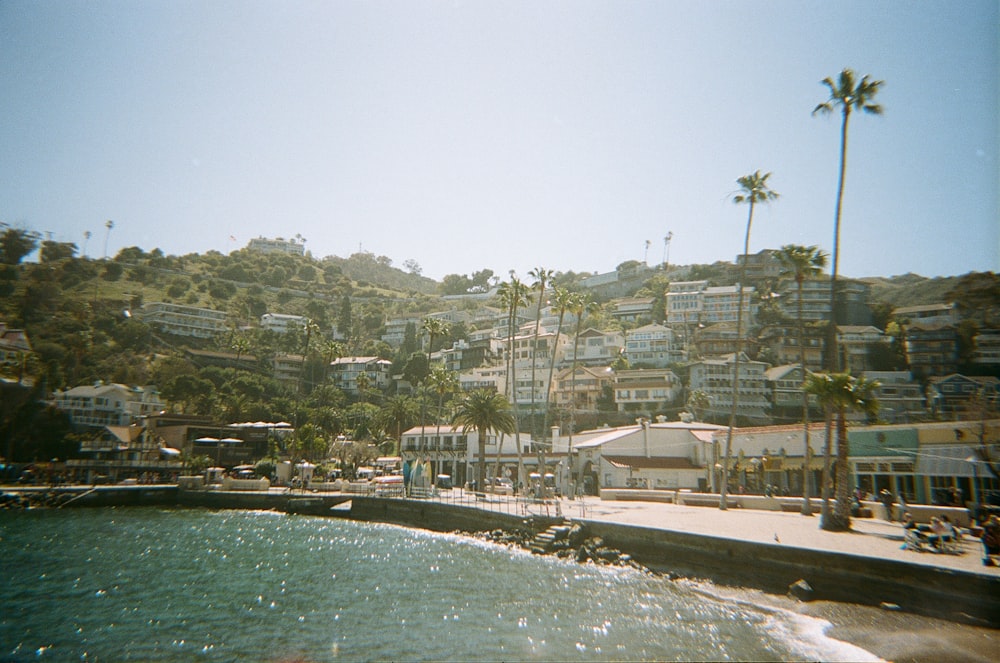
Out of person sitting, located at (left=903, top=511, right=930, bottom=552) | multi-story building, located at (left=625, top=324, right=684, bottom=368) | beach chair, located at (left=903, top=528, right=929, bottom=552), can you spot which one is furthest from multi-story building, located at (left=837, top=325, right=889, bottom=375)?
beach chair, located at (left=903, top=528, right=929, bottom=552)

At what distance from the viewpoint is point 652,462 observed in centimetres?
5053

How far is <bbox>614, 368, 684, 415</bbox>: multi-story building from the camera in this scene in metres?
94.1

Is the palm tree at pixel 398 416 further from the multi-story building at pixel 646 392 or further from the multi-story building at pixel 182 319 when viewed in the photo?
the multi-story building at pixel 182 319

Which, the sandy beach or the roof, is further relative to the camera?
the roof

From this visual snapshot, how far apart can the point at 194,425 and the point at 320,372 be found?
45.9m

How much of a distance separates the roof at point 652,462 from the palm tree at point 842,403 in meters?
23.0

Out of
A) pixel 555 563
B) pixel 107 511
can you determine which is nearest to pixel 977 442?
pixel 555 563

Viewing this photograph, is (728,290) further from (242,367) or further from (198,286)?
(198,286)

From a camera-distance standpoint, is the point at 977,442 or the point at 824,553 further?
the point at 977,442

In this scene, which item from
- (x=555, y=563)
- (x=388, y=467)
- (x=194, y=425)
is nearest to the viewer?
(x=555, y=563)

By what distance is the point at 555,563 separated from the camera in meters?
28.7

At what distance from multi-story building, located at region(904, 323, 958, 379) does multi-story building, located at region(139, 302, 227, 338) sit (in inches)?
5285

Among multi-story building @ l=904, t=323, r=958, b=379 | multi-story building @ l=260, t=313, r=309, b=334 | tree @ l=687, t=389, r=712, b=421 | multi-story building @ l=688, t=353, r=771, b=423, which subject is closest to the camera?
multi-story building @ l=904, t=323, r=958, b=379

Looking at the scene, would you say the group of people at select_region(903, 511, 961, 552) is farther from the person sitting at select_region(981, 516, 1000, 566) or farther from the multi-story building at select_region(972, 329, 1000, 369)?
the multi-story building at select_region(972, 329, 1000, 369)
